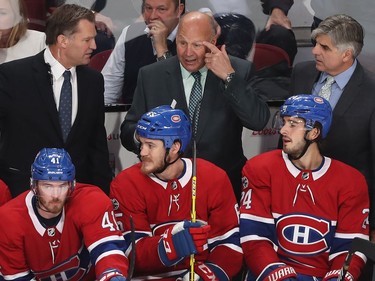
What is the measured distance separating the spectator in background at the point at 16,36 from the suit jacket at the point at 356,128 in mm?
1565

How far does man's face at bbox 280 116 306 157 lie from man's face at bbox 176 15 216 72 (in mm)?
563

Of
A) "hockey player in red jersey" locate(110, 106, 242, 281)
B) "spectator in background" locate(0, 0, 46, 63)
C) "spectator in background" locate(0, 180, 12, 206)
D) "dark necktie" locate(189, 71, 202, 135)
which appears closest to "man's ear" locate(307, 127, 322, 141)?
"hockey player in red jersey" locate(110, 106, 242, 281)

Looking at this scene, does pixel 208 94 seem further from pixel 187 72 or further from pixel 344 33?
pixel 344 33

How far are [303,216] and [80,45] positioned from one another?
1.33 m

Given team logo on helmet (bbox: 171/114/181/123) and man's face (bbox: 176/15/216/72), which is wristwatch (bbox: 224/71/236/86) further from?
team logo on helmet (bbox: 171/114/181/123)

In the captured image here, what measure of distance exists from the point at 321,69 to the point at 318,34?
0.17 metres

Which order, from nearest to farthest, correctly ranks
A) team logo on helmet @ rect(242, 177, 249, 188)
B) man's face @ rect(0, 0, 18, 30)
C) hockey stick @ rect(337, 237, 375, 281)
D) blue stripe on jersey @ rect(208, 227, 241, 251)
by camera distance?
hockey stick @ rect(337, 237, 375, 281) < blue stripe on jersey @ rect(208, 227, 241, 251) < team logo on helmet @ rect(242, 177, 249, 188) < man's face @ rect(0, 0, 18, 30)

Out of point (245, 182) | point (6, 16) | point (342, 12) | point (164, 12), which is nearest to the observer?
point (245, 182)

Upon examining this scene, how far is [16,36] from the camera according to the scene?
5250 mm

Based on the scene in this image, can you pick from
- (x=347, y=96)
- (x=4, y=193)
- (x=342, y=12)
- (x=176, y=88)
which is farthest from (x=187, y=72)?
(x=342, y=12)

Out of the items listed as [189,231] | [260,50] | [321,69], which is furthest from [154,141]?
[260,50]

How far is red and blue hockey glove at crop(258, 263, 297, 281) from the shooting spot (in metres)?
4.35

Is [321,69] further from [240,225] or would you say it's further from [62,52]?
[62,52]

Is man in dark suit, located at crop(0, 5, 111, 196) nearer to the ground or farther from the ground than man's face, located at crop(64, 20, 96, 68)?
nearer to the ground
